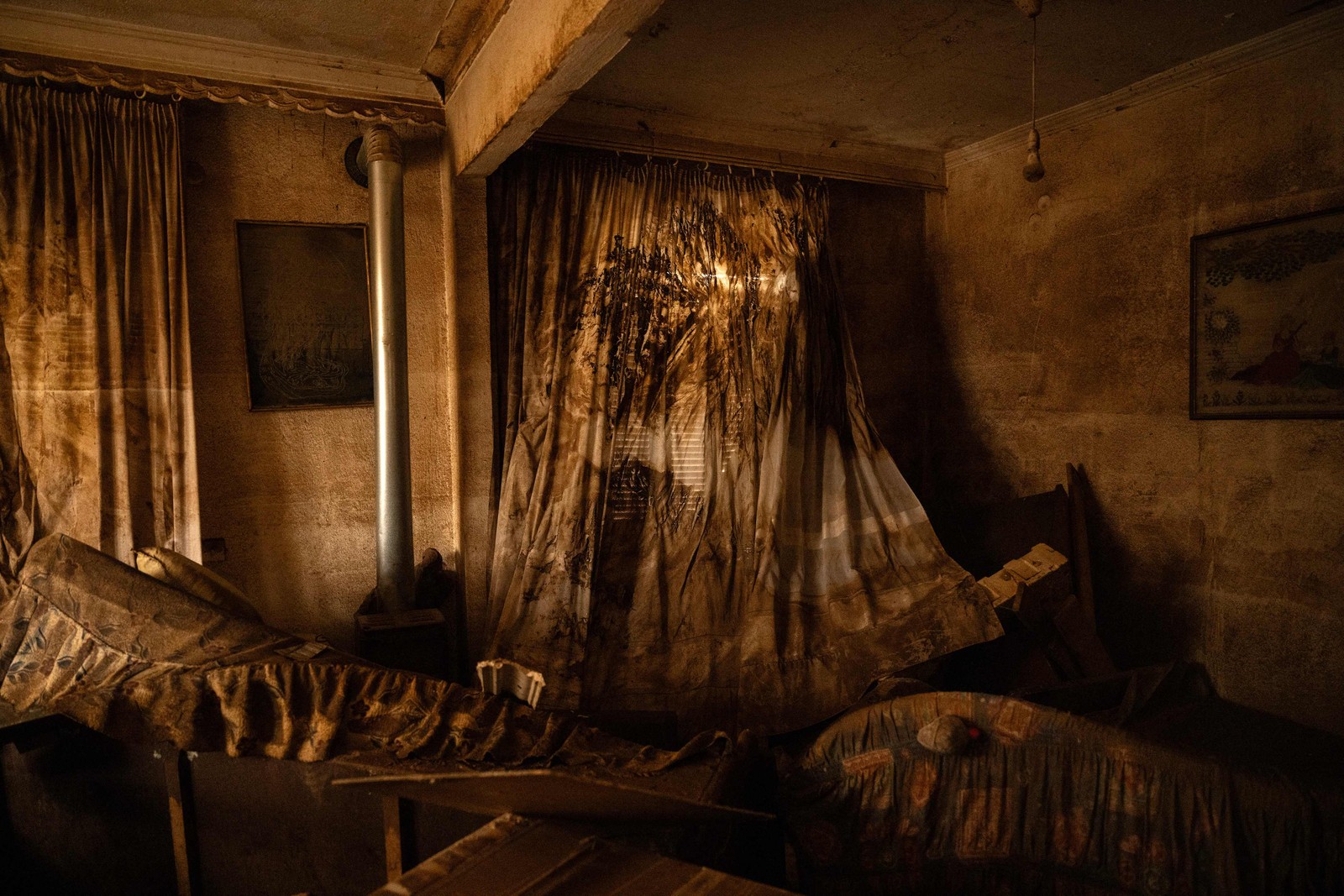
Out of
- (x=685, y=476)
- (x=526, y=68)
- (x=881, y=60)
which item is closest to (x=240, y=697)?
(x=526, y=68)

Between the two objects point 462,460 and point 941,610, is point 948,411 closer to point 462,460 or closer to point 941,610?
point 941,610

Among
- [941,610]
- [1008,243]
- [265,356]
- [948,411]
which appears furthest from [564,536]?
[1008,243]

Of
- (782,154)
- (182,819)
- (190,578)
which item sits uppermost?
(782,154)

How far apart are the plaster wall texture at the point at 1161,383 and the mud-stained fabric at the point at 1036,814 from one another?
65.2 inches

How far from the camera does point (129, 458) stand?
3150 mm

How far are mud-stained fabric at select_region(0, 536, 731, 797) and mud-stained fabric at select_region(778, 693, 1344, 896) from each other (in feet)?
2.03

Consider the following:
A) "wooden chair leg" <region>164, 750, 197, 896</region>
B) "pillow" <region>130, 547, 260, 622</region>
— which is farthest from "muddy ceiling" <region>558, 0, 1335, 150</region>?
"wooden chair leg" <region>164, 750, 197, 896</region>

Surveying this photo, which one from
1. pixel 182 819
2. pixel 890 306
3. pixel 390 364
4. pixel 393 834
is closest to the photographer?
pixel 393 834

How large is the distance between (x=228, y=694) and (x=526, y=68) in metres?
2.26

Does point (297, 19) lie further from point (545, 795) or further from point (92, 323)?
point (545, 795)

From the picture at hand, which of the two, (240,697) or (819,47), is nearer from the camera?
(240,697)

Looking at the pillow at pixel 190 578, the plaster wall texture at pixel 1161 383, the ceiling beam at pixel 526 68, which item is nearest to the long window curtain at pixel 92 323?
the pillow at pixel 190 578

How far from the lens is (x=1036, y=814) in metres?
2.33

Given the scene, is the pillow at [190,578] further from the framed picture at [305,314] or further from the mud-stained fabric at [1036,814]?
the mud-stained fabric at [1036,814]
